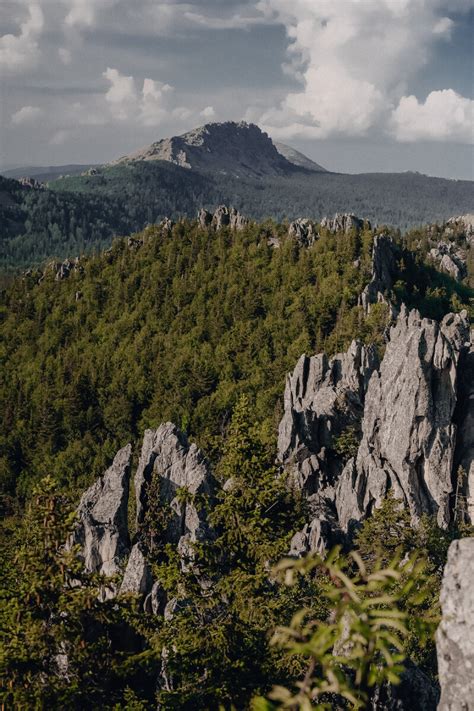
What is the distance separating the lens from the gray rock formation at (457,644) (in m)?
6.58

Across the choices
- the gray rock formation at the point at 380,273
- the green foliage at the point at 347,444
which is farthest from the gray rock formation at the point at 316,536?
the gray rock formation at the point at 380,273

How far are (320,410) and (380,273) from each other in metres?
56.7

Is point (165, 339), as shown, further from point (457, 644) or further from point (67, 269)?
point (457, 644)

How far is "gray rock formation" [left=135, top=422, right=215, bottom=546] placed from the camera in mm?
53312

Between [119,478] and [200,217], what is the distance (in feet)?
406

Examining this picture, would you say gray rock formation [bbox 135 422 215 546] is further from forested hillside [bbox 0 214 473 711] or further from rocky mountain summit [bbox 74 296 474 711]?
forested hillside [bbox 0 214 473 711]

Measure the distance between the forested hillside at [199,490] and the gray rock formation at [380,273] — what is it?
1080mm

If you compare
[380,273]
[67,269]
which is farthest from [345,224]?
[67,269]

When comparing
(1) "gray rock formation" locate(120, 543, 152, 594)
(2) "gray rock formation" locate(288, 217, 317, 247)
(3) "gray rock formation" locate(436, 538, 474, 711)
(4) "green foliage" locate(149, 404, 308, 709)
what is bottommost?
(1) "gray rock formation" locate(120, 543, 152, 594)

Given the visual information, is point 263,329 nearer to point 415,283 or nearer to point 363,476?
point 415,283

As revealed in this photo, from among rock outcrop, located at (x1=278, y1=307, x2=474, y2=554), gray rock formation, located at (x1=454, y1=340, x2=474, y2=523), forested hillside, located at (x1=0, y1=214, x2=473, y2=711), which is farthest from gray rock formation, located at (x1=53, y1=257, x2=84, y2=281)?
gray rock formation, located at (x1=454, y1=340, x2=474, y2=523)

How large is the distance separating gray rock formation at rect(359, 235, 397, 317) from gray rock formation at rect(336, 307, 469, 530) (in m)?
43.2

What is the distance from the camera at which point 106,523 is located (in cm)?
5472

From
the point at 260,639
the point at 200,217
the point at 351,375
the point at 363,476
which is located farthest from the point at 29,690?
the point at 200,217
